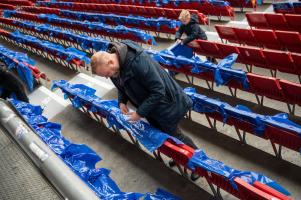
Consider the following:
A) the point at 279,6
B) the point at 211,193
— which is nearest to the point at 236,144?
the point at 211,193

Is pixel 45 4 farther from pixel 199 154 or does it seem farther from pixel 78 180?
pixel 78 180

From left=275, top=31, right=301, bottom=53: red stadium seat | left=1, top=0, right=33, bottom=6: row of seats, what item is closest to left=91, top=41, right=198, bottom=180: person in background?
left=275, top=31, right=301, bottom=53: red stadium seat

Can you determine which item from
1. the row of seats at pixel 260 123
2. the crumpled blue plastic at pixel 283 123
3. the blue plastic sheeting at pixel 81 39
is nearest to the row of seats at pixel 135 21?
the blue plastic sheeting at pixel 81 39

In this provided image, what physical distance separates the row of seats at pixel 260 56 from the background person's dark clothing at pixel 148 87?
2.33 m

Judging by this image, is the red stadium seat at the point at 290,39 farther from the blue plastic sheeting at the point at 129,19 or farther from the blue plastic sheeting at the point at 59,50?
the blue plastic sheeting at the point at 59,50

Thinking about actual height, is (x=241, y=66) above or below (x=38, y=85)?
above

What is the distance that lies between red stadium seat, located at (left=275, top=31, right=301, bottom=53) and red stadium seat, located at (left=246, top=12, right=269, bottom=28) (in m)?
1.23

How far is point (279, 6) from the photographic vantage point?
7.45 meters

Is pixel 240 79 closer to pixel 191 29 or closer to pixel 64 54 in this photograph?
pixel 191 29

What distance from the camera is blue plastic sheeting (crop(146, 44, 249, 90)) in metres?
4.61

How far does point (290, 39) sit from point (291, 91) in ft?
6.59

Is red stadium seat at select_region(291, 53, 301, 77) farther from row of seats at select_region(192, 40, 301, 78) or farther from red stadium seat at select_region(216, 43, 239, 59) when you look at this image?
red stadium seat at select_region(216, 43, 239, 59)

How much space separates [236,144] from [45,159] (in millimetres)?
3577

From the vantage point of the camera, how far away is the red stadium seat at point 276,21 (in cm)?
657
